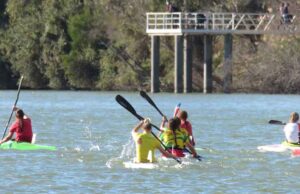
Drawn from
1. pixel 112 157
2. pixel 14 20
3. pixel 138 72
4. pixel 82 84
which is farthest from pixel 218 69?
pixel 112 157

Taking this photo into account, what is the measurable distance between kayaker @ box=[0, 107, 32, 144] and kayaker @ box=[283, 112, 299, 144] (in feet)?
19.7

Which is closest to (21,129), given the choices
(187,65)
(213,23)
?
(213,23)

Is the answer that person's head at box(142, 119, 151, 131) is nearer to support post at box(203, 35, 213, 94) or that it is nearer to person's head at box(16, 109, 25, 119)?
person's head at box(16, 109, 25, 119)

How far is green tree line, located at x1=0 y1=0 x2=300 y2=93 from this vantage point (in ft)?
230

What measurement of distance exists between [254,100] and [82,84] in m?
21.6

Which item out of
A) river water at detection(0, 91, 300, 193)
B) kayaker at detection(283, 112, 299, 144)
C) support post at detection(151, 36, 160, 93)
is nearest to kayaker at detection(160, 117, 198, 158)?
river water at detection(0, 91, 300, 193)

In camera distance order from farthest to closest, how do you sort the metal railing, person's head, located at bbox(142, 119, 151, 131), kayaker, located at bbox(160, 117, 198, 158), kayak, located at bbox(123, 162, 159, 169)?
the metal railing → kayaker, located at bbox(160, 117, 198, 158) → kayak, located at bbox(123, 162, 159, 169) → person's head, located at bbox(142, 119, 151, 131)

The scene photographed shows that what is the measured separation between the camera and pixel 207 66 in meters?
65.1

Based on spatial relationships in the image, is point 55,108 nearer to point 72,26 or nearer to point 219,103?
point 219,103

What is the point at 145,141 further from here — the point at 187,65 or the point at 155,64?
the point at 155,64

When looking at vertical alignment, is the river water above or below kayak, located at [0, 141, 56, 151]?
below

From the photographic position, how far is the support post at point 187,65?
64.9 meters

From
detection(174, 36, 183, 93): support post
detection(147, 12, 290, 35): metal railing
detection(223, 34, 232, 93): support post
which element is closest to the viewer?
detection(147, 12, 290, 35): metal railing

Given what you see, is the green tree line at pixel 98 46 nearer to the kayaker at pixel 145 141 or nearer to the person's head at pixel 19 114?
the person's head at pixel 19 114
